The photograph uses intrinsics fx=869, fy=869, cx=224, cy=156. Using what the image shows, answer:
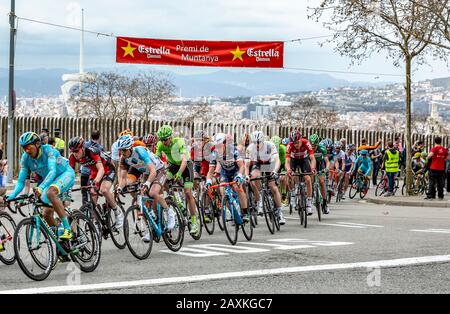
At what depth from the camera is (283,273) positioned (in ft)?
37.1

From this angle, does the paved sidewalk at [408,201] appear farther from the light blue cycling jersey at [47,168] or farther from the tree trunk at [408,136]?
the light blue cycling jersey at [47,168]

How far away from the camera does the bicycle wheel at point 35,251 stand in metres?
11.0

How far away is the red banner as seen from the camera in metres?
31.0

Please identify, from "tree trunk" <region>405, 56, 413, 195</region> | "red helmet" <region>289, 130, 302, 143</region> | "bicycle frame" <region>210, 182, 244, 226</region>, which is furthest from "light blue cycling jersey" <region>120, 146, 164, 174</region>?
"tree trunk" <region>405, 56, 413, 195</region>

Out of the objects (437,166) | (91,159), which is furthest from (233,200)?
(437,166)

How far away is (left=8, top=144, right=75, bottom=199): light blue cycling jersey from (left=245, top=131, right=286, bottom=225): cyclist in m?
5.35

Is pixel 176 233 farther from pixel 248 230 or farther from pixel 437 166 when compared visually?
pixel 437 166

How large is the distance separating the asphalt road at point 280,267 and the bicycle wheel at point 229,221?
8.0 inches

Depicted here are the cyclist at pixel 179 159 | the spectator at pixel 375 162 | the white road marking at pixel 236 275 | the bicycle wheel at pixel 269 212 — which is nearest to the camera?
the white road marking at pixel 236 275

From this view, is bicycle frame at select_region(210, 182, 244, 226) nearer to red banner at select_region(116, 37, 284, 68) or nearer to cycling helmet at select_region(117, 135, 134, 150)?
cycling helmet at select_region(117, 135, 134, 150)

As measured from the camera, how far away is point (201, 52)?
3139 cm

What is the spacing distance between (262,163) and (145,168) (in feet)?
11.5

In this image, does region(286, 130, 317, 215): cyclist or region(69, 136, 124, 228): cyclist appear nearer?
region(69, 136, 124, 228): cyclist

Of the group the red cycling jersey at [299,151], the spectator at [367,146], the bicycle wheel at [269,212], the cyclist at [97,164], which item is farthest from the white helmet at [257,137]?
the spectator at [367,146]
